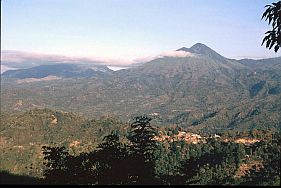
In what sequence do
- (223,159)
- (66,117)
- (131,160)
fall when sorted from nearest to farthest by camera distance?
(131,160) < (223,159) < (66,117)

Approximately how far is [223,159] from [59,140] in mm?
58220

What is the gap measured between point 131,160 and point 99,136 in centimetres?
10250

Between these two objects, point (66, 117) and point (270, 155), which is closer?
point (270, 155)

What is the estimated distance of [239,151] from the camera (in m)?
73.4

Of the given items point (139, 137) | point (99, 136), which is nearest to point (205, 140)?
point (99, 136)

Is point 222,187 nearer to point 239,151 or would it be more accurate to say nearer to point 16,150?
point 239,151

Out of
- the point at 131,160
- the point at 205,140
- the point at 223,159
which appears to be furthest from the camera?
the point at 205,140

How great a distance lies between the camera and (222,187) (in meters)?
8.85

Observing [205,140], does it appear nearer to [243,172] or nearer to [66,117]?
[243,172]

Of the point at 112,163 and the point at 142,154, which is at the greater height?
the point at 142,154

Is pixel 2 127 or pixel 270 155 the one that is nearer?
pixel 270 155

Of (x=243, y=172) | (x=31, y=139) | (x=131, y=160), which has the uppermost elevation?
(x=131, y=160)

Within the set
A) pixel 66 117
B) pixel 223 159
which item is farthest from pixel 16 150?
pixel 223 159

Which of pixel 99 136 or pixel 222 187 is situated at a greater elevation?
pixel 222 187
